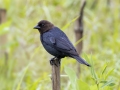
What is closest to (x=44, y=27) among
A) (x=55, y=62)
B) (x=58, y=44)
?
(x=58, y=44)

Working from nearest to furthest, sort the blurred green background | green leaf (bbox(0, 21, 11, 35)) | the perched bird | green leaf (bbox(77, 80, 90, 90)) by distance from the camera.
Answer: green leaf (bbox(77, 80, 90, 90)) → the perched bird → green leaf (bbox(0, 21, 11, 35)) → the blurred green background

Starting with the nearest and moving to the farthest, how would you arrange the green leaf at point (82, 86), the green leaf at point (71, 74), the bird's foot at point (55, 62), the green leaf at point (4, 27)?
the green leaf at point (82, 86), the green leaf at point (71, 74), the bird's foot at point (55, 62), the green leaf at point (4, 27)

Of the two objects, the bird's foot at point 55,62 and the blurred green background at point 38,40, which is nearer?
the bird's foot at point 55,62

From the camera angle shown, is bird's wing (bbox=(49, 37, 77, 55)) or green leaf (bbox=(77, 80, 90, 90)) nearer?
green leaf (bbox=(77, 80, 90, 90))

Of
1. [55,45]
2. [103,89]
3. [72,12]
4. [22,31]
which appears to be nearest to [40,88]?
[55,45]

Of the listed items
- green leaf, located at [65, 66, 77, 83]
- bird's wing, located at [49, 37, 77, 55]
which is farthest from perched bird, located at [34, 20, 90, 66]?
green leaf, located at [65, 66, 77, 83]

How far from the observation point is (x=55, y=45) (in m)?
3.77

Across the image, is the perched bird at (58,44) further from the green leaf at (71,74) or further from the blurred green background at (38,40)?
the blurred green background at (38,40)

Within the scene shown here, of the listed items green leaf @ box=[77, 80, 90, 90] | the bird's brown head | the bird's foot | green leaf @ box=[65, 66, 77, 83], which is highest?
the bird's brown head

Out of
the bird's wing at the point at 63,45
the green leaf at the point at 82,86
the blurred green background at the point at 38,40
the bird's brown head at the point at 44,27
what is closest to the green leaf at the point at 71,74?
the green leaf at the point at 82,86

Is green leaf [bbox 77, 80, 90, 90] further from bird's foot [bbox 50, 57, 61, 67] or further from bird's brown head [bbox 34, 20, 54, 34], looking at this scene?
bird's brown head [bbox 34, 20, 54, 34]

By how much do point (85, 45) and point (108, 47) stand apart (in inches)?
12.3

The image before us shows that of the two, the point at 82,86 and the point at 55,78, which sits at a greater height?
the point at 55,78

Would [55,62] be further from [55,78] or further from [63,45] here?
[55,78]
